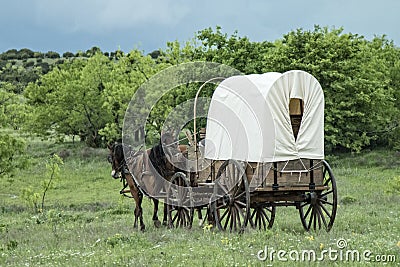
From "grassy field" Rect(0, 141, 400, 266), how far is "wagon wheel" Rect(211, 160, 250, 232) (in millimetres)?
495

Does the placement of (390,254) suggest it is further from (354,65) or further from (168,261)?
(354,65)

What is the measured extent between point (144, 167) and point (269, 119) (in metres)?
4.77

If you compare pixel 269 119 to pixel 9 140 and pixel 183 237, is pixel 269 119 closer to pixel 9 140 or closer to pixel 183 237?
pixel 183 237

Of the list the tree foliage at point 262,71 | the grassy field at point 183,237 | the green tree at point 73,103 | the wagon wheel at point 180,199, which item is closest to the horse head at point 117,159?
the grassy field at point 183,237

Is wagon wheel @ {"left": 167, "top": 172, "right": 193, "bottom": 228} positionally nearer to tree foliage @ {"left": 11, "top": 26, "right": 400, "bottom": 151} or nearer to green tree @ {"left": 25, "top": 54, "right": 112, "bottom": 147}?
tree foliage @ {"left": 11, "top": 26, "right": 400, "bottom": 151}

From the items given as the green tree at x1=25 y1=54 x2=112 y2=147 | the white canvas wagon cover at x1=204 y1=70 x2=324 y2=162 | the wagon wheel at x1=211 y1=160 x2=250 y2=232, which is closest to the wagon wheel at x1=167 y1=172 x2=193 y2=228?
the wagon wheel at x1=211 y1=160 x2=250 y2=232

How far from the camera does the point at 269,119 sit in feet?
38.2

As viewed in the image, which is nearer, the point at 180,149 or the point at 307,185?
the point at 307,185

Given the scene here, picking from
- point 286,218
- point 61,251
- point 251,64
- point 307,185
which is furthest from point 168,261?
point 251,64

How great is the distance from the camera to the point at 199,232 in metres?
12.4

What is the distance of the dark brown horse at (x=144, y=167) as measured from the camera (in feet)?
48.4

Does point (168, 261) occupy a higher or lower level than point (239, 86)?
lower

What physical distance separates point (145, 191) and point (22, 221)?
5.36 meters

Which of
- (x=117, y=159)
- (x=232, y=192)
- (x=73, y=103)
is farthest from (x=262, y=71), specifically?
(x=232, y=192)
